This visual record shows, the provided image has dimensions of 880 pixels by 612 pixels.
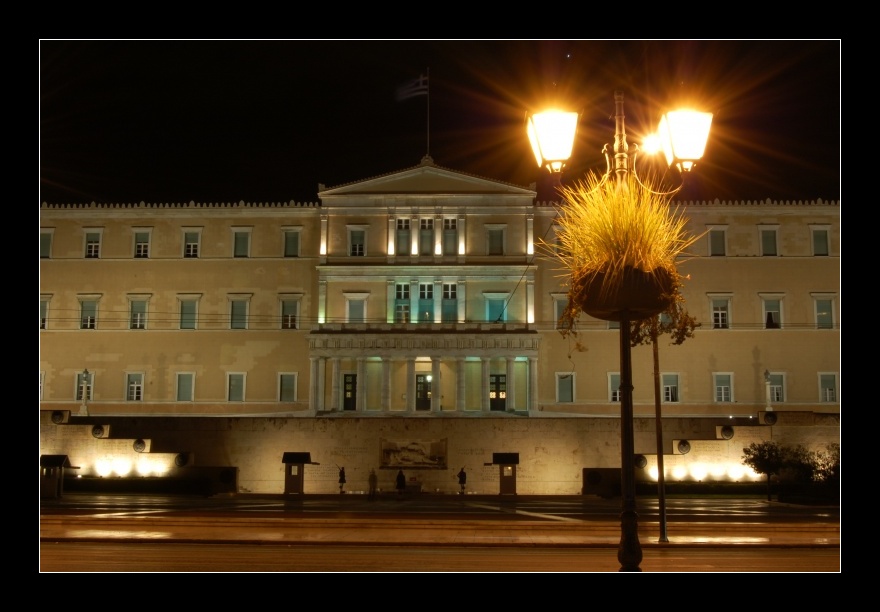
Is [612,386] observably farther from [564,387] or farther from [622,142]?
[622,142]

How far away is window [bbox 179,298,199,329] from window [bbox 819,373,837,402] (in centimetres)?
3674

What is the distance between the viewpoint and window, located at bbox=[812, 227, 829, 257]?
58375 mm

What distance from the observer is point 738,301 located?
5781 cm

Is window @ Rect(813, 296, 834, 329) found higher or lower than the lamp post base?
higher

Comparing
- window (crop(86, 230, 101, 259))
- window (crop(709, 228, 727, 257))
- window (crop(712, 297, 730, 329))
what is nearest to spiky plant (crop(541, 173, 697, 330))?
window (crop(712, 297, 730, 329))

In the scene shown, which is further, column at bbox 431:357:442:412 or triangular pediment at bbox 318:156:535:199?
triangular pediment at bbox 318:156:535:199

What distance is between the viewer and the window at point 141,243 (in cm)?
5959

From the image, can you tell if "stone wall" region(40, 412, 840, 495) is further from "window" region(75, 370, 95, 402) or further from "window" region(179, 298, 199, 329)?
"window" region(179, 298, 199, 329)

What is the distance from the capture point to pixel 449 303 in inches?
2279

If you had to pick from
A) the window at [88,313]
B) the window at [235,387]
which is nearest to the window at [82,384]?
the window at [88,313]

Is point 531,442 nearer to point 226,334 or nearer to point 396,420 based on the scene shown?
point 396,420

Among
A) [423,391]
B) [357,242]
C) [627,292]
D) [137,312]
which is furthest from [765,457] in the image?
[627,292]

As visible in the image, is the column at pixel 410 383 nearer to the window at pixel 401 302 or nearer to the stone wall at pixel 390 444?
the window at pixel 401 302

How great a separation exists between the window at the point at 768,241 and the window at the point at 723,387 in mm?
7965
